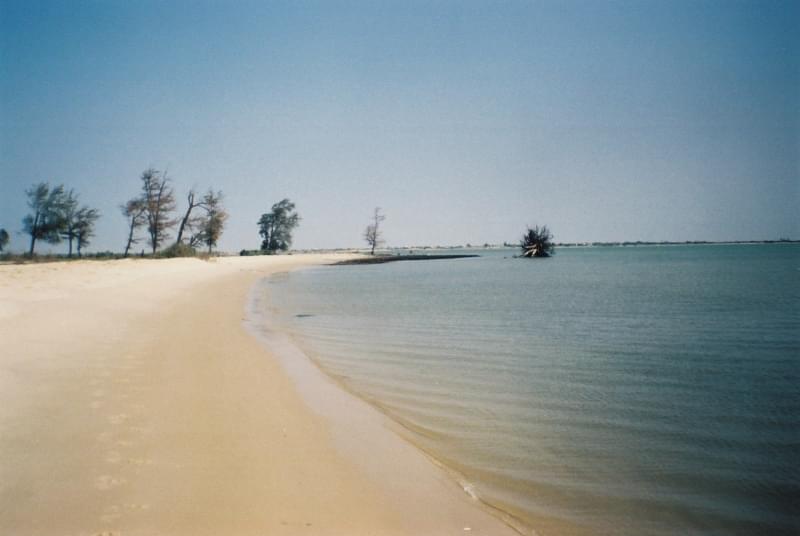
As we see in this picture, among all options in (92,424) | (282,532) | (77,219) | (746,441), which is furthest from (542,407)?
(77,219)

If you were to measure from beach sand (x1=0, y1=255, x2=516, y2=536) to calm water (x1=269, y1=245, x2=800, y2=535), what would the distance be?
25.1 inches

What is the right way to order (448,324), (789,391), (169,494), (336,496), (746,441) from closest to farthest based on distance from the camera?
(169,494)
(336,496)
(746,441)
(789,391)
(448,324)

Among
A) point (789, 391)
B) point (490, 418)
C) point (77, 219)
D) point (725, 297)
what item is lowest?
point (490, 418)

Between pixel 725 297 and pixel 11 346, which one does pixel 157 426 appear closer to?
pixel 11 346

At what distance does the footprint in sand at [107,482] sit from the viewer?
3.11 m

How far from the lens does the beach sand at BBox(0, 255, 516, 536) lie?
2.89 meters

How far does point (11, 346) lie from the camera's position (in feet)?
20.7

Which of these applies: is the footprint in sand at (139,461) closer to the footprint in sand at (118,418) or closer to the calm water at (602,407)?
the footprint in sand at (118,418)

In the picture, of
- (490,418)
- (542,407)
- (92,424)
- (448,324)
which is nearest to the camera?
(92,424)

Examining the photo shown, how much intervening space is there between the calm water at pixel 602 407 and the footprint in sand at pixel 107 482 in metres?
2.63

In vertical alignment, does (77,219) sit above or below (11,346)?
above

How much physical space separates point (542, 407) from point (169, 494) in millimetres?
4366

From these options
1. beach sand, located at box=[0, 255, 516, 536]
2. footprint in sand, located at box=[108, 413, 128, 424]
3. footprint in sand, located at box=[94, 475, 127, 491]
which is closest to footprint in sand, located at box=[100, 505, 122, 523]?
beach sand, located at box=[0, 255, 516, 536]

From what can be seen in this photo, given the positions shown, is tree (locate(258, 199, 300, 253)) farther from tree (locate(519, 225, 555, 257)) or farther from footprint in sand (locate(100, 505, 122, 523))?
footprint in sand (locate(100, 505, 122, 523))
